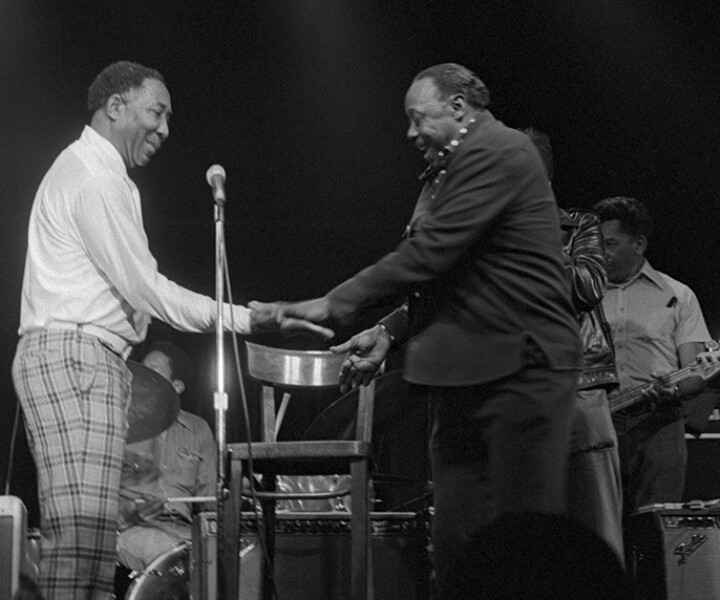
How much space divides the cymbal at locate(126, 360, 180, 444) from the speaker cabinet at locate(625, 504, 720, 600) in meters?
1.87

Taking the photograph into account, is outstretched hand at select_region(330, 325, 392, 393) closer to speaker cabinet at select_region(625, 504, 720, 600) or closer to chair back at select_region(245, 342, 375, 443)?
chair back at select_region(245, 342, 375, 443)

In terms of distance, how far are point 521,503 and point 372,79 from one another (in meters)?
4.25

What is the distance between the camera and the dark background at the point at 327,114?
A: 19.6 ft

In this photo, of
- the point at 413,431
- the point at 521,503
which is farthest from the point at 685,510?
the point at 521,503

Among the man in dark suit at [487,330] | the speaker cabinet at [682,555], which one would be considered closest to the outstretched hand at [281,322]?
the man in dark suit at [487,330]

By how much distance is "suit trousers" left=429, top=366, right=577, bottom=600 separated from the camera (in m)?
2.50

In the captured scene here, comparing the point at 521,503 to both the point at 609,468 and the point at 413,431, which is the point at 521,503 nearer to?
the point at 609,468

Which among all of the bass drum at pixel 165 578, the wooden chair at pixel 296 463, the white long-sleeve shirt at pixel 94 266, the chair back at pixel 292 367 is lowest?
the bass drum at pixel 165 578

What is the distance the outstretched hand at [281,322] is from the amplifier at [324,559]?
40.0 inches

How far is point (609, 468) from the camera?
3246 millimetres

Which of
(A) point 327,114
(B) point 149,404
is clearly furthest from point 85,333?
(A) point 327,114

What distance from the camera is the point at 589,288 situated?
326 cm

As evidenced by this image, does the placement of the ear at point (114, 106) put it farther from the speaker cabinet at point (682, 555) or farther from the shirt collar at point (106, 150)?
the speaker cabinet at point (682, 555)

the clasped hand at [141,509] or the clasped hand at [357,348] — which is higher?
the clasped hand at [357,348]
